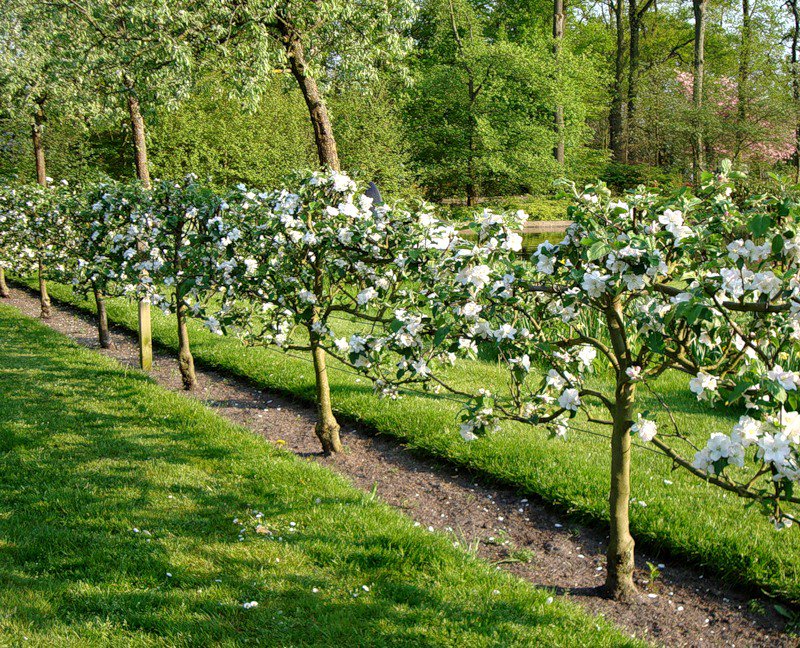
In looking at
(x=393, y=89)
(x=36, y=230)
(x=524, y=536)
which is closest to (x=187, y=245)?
(x=524, y=536)

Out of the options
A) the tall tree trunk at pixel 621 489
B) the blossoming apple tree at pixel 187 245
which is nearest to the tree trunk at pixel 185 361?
the blossoming apple tree at pixel 187 245

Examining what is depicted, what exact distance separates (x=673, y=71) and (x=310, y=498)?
30.3 meters

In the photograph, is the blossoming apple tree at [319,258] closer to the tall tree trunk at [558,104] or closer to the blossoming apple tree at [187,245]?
the blossoming apple tree at [187,245]

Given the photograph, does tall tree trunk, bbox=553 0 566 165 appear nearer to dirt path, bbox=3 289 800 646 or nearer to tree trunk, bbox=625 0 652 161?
tree trunk, bbox=625 0 652 161

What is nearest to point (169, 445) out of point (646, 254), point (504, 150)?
point (646, 254)

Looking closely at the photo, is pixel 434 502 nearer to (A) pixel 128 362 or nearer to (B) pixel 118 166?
(A) pixel 128 362

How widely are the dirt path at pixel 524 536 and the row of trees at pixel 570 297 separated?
0.68ft

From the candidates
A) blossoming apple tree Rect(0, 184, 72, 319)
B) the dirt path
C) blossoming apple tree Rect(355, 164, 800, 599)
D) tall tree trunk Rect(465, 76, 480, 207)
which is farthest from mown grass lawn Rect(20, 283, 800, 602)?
tall tree trunk Rect(465, 76, 480, 207)

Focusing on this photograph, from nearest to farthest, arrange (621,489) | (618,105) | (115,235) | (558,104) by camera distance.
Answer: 1. (621,489)
2. (115,235)
3. (558,104)
4. (618,105)

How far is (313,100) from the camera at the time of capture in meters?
5.98

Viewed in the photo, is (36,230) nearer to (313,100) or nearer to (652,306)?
(313,100)

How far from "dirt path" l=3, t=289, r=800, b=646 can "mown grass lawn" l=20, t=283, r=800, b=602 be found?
0.10 meters

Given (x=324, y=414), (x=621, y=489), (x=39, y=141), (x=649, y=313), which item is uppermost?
(x=39, y=141)

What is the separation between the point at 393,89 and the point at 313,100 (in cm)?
1547
